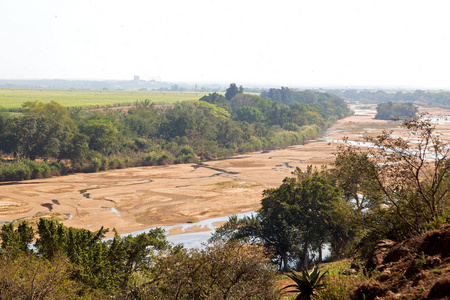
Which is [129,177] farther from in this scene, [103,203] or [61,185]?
[103,203]

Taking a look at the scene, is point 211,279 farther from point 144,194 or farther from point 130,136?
point 130,136

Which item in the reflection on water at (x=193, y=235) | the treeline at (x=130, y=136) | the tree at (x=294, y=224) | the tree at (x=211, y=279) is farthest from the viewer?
the treeline at (x=130, y=136)

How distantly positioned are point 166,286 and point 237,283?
3053 millimetres

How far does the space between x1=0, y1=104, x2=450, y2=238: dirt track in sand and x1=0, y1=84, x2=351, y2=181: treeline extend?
4.07m

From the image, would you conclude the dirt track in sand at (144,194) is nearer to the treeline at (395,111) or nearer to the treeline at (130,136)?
the treeline at (130,136)

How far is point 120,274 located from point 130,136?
72.9 m

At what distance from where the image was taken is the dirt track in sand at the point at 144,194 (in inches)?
1924

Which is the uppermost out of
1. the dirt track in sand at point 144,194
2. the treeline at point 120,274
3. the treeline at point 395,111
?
the treeline at point 120,274

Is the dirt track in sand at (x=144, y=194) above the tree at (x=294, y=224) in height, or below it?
below

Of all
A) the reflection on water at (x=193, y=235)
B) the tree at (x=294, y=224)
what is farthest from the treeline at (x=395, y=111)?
the tree at (x=294, y=224)

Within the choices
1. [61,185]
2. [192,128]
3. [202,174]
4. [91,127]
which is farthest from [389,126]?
[61,185]

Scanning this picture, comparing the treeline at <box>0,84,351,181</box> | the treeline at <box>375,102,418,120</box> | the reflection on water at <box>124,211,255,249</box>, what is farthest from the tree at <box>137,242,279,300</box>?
the treeline at <box>375,102,418,120</box>

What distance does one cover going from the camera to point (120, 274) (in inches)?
904

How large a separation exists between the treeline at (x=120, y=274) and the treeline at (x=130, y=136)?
47963 mm
